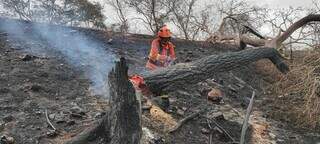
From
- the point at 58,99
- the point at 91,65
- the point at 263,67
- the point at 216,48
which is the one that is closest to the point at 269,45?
the point at 263,67

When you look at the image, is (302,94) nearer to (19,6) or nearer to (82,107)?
(82,107)

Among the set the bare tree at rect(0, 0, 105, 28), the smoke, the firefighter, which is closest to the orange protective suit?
the firefighter

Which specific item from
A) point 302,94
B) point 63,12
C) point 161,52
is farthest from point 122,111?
point 63,12

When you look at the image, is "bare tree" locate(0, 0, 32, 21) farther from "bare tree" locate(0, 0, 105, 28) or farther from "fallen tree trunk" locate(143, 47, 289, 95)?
"fallen tree trunk" locate(143, 47, 289, 95)

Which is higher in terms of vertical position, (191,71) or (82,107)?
(191,71)

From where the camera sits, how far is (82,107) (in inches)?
250

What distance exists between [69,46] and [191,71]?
3.25 metres

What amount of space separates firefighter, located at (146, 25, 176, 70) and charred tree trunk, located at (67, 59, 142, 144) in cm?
266

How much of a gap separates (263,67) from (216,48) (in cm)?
150

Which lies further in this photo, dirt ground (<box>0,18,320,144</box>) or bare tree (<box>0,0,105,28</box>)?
bare tree (<box>0,0,105,28</box>)

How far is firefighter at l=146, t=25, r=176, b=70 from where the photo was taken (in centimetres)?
761

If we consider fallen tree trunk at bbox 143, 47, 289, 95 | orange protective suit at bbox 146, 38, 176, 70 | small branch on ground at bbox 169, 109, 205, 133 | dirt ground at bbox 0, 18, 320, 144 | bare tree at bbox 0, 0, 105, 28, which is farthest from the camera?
bare tree at bbox 0, 0, 105, 28

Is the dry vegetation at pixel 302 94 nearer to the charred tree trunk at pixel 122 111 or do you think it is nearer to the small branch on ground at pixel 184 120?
the small branch on ground at pixel 184 120

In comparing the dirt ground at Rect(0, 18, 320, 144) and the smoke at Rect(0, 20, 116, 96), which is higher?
the smoke at Rect(0, 20, 116, 96)
